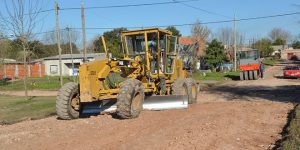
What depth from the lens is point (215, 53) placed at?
194 feet

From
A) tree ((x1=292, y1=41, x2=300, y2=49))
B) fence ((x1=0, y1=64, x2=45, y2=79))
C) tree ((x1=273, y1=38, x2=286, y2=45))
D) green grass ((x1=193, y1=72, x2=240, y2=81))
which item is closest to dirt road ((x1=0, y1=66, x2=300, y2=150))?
green grass ((x1=193, y1=72, x2=240, y2=81))

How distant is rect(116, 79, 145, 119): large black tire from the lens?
11.9 meters

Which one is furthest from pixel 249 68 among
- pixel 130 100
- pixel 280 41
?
pixel 280 41

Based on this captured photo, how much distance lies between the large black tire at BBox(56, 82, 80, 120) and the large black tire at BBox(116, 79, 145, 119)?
1.62 meters

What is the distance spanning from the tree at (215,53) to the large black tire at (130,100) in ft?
154

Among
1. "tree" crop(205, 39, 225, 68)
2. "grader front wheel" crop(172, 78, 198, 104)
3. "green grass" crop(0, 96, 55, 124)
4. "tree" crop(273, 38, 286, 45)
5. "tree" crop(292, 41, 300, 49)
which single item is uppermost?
"tree" crop(273, 38, 286, 45)

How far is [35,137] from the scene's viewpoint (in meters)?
9.95

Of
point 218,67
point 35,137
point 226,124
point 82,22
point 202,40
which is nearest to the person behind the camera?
point 35,137

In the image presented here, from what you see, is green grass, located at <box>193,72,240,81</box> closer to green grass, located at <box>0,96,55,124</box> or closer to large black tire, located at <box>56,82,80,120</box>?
green grass, located at <box>0,96,55,124</box>

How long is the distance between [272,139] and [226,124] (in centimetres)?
182

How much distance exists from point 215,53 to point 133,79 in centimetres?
4761

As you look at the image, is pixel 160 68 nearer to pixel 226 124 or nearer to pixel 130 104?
pixel 130 104

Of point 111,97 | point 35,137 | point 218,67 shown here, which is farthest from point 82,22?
point 218,67

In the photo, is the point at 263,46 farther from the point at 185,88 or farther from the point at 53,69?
the point at 185,88
